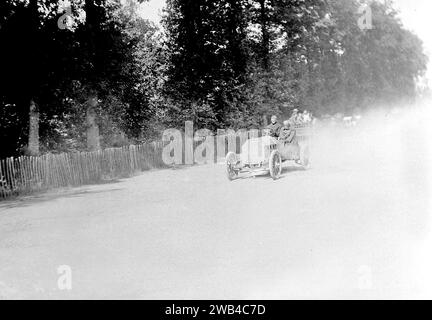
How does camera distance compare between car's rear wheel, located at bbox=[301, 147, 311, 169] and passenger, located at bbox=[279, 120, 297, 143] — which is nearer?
passenger, located at bbox=[279, 120, 297, 143]

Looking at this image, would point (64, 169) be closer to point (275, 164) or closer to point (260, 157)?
point (260, 157)

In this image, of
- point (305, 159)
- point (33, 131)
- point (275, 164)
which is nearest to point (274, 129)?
point (275, 164)

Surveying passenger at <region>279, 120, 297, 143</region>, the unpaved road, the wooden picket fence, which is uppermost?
passenger at <region>279, 120, 297, 143</region>

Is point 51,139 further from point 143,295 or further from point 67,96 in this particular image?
point 143,295

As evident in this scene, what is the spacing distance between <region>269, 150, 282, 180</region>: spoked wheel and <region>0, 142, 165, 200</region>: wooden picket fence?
7.26 meters

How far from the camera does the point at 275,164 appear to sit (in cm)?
1422

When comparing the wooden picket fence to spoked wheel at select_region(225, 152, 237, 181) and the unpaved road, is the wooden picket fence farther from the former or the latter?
spoked wheel at select_region(225, 152, 237, 181)

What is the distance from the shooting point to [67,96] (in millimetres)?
20125

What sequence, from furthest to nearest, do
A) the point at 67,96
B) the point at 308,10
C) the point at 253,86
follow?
the point at 308,10 < the point at 253,86 < the point at 67,96

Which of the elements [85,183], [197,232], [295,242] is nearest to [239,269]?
[295,242]

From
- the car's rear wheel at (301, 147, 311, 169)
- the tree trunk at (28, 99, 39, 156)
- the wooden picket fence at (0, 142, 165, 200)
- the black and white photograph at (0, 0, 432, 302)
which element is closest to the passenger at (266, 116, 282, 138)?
the black and white photograph at (0, 0, 432, 302)

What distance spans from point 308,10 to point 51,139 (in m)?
23.0

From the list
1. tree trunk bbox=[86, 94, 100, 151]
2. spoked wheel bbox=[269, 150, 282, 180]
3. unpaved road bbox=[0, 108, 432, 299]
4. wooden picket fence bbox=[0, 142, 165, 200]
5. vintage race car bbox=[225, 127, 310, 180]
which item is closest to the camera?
unpaved road bbox=[0, 108, 432, 299]

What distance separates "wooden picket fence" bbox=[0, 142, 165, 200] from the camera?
15.9 m
